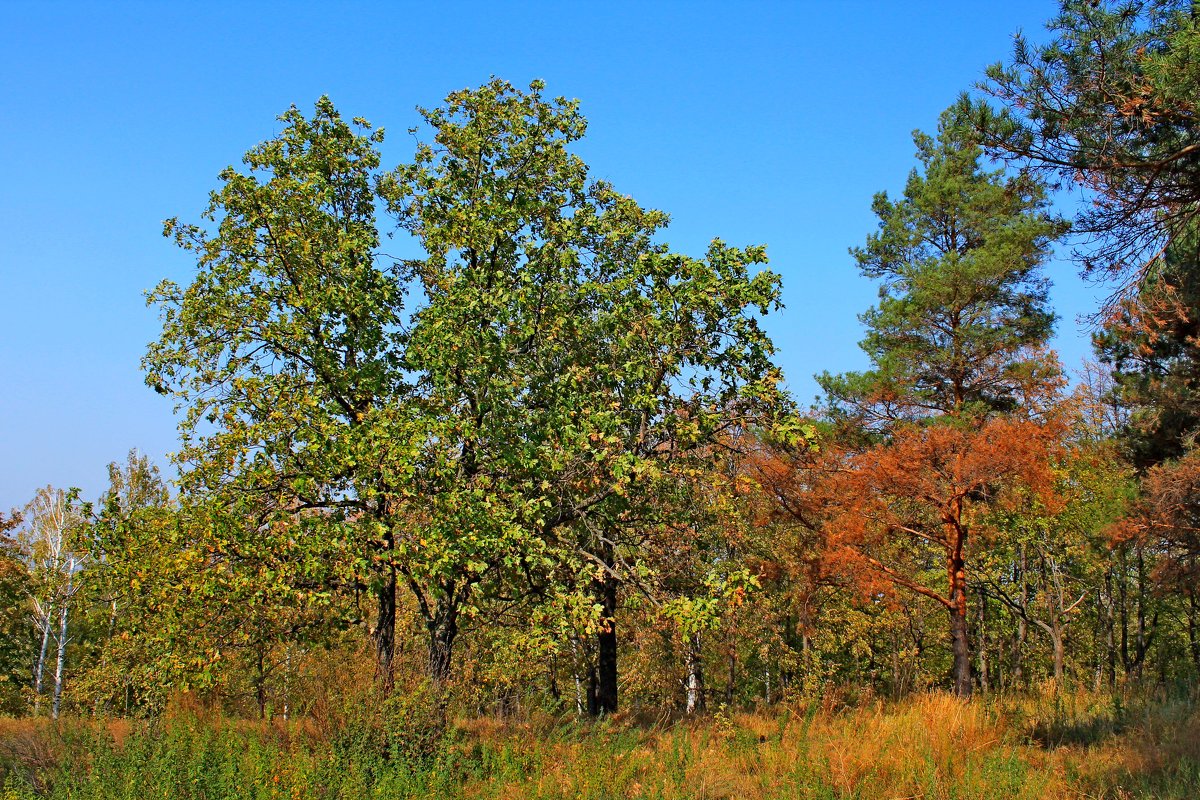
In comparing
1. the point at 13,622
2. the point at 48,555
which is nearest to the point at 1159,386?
the point at 48,555

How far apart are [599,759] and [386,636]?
14.0 feet

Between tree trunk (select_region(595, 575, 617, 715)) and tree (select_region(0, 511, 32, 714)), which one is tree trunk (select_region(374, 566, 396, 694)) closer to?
tree trunk (select_region(595, 575, 617, 715))

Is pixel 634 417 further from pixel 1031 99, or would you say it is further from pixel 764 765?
pixel 1031 99

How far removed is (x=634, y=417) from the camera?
1357 centimetres

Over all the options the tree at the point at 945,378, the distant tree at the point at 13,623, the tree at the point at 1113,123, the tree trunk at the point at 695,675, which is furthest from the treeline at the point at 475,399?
the distant tree at the point at 13,623

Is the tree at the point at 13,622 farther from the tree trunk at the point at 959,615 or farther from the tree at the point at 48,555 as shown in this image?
the tree trunk at the point at 959,615

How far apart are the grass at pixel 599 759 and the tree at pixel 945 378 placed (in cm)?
957

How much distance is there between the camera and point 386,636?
1280 cm

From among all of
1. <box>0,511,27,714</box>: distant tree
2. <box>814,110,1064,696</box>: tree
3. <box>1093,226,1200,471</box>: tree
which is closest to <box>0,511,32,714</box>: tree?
<box>0,511,27,714</box>: distant tree

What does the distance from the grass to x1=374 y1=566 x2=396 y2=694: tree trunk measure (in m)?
0.80

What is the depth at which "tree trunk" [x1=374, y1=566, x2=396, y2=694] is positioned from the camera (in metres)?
10.9

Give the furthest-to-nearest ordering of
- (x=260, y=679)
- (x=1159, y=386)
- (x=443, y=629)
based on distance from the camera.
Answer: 1. (x=1159, y=386)
2. (x=443, y=629)
3. (x=260, y=679)

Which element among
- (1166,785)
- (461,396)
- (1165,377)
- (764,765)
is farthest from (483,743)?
(1165,377)

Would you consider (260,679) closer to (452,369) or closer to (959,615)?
(452,369)
